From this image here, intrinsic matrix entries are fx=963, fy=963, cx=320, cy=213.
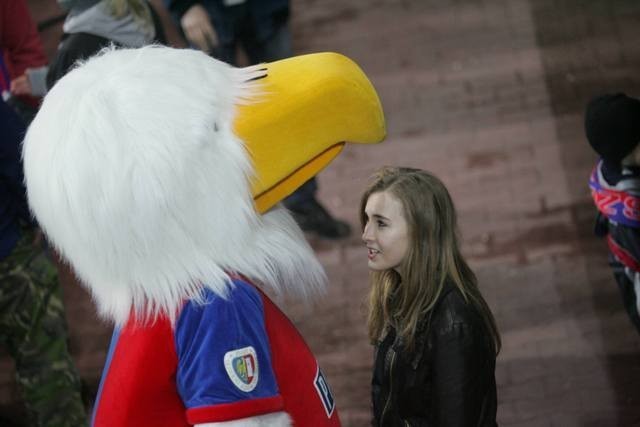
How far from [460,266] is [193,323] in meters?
0.67

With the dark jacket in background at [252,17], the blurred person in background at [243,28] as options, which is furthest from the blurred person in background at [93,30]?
the dark jacket in background at [252,17]

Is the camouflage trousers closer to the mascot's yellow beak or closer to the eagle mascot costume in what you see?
the eagle mascot costume

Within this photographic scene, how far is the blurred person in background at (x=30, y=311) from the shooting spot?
2.87 m

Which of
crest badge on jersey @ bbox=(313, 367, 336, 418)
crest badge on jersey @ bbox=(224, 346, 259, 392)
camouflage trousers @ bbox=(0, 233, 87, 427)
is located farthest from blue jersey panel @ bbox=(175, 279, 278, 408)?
camouflage trousers @ bbox=(0, 233, 87, 427)

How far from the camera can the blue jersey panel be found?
1.83 meters

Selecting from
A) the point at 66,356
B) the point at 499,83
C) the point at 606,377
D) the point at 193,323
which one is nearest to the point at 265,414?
the point at 193,323

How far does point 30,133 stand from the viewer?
1.92 m

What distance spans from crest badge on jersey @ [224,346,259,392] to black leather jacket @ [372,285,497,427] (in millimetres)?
451

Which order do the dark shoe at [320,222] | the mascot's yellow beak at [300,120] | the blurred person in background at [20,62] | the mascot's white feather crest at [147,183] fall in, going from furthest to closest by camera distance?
the dark shoe at [320,222] < the blurred person in background at [20,62] < the mascot's yellow beak at [300,120] < the mascot's white feather crest at [147,183]

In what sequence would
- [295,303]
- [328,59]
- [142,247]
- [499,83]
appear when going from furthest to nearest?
[499,83] < [295,303] < [328,59] < [142,247]

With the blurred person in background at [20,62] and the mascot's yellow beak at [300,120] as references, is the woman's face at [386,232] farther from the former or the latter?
the blurred person in background at [20,62]

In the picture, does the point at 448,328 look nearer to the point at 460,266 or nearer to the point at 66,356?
the point at 460,266

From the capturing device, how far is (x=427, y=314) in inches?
84.1

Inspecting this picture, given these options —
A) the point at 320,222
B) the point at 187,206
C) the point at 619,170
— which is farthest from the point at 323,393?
the point at 320,222
